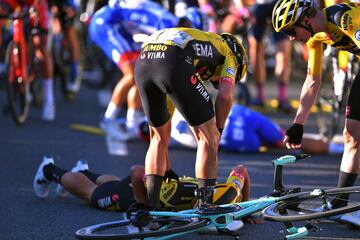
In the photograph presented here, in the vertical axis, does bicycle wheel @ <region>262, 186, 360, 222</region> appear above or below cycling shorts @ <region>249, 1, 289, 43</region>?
below

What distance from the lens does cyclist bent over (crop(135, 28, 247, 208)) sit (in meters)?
6.37

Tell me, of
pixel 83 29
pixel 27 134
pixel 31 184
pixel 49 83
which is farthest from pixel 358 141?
pixel 83 29

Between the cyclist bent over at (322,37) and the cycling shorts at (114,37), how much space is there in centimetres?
411

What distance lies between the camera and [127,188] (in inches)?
285

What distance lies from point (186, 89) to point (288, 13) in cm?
91

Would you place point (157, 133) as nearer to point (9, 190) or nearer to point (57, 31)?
point (9, 190)

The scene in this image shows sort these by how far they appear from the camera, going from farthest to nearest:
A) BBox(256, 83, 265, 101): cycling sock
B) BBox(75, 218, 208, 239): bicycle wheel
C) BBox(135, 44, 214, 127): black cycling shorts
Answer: BBox(256, 83, 265, 101): cycling sock, BBox(135, 44, 214, 127): black cycling shorts, BBox(75, 218, 208, 239): bicycle wheel

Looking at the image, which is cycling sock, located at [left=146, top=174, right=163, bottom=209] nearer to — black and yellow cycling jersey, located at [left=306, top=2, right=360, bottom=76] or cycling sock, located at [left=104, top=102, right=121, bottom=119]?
black and yellow cycling jersey, located at [left=306, top=2, right=360, bottom=76]

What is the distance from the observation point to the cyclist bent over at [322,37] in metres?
6.45

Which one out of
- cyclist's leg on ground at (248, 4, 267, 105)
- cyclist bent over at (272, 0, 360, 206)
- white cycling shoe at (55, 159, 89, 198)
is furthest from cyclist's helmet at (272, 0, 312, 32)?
cyclist's leg on ground at (248, 4, 267, 105)

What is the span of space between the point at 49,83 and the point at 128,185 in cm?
541

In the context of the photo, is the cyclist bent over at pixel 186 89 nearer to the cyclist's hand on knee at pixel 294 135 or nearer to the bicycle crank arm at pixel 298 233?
the cyclist's hand on knee at pixel 294 135

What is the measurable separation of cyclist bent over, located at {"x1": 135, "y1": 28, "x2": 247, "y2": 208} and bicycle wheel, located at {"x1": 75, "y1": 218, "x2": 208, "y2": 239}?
0.99ft

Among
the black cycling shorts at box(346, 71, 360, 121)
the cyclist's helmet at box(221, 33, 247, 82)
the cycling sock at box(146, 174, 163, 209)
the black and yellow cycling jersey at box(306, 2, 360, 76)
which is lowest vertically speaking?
the cycling sock at box(146, 174, 163, 209)
